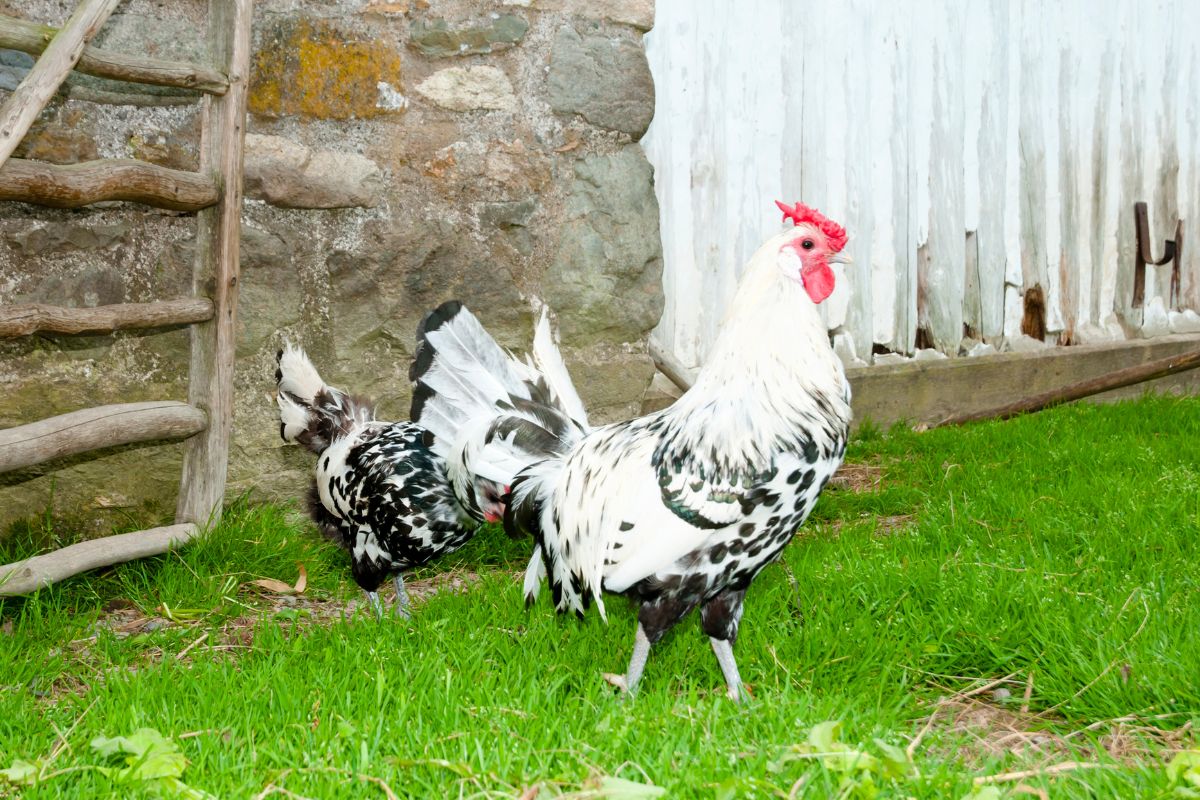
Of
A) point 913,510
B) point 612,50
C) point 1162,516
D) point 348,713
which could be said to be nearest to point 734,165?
point 612,50

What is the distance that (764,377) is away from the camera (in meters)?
2.99

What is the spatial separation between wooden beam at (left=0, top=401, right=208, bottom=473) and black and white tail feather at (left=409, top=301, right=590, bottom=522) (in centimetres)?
91

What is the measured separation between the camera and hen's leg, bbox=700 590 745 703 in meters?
3.04

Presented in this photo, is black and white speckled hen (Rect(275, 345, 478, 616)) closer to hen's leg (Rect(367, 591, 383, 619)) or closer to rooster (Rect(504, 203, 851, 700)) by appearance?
hen's leg (Rect(367, 591, 383, 619))

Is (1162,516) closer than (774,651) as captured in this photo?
No

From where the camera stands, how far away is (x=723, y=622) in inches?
120

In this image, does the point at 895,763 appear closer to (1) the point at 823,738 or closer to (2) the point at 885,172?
(1) the point at 823,738

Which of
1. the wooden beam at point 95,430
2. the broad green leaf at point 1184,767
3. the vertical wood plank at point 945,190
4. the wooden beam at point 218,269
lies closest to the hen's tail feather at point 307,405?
the wooden beam at point 218,269

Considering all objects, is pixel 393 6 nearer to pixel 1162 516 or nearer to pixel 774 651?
pixel 774 651

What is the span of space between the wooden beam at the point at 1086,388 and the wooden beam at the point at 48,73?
4527mm

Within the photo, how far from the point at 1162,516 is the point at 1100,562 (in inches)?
21.5

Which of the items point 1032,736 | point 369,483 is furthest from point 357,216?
point 1032,736

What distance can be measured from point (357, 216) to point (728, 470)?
219 centimetres

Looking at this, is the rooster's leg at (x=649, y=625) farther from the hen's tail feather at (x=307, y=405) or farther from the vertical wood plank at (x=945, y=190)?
the vertical wood plank at (x=945, y=190)
